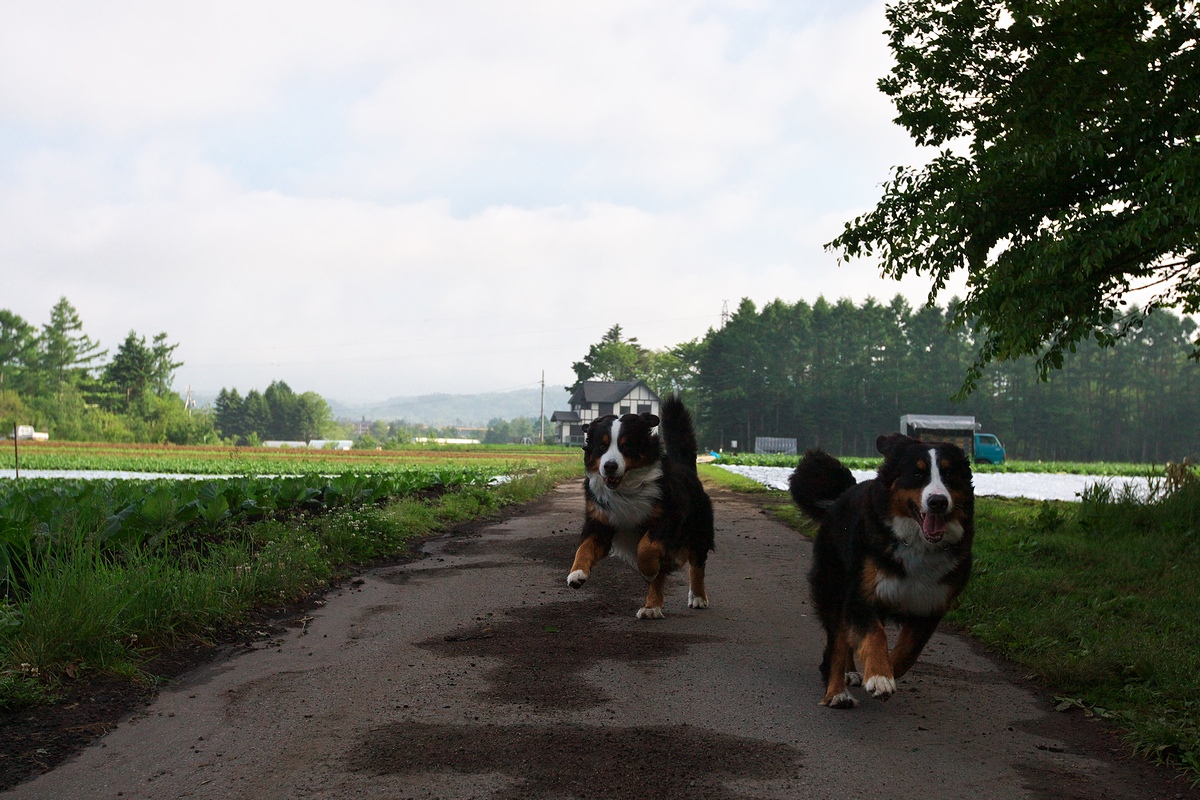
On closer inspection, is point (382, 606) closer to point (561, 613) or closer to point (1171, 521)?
point (561, 613)

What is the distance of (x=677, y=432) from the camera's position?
8.23 m

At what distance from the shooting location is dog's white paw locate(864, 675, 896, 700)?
172 inches

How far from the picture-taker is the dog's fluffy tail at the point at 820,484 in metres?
5.90

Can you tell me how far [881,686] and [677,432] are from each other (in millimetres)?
4060

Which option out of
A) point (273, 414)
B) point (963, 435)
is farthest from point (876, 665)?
point (273, 414)

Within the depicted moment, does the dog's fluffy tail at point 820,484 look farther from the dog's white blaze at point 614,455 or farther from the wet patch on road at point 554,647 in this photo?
the dog's white blaze at point 614,455

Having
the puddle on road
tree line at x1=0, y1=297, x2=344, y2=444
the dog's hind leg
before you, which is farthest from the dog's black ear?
tree line at x1=0, y1=297, x2=344, y2=444

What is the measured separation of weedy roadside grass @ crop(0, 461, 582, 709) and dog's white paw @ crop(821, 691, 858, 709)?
152 inches

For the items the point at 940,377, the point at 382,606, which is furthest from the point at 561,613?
the point at 940,377

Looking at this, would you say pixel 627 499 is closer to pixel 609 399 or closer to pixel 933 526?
pixel 933 526

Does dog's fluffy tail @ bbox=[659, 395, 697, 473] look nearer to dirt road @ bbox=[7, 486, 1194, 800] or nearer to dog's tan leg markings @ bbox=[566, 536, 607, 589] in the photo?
dog's tan leg markings @ bbox=[566, 536, 607, 589]

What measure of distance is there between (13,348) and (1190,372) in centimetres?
12389

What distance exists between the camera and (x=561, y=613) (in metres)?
7.38

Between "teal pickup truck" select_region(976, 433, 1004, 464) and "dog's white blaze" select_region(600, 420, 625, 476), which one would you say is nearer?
"dog's white blaze" select_region(600, 420, 625, 476)
